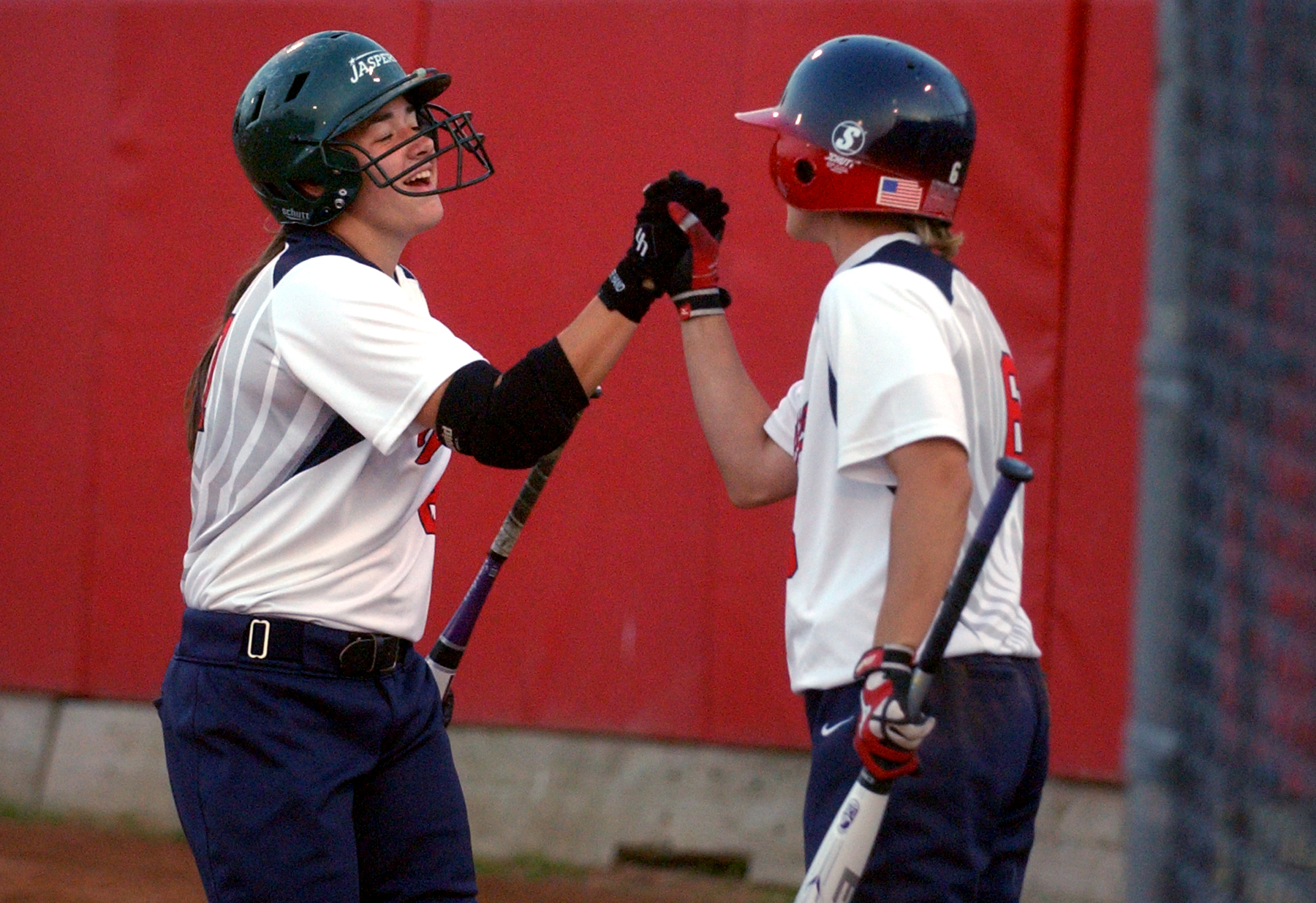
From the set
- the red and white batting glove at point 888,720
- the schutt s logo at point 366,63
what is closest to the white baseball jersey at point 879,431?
the red and white batting glove at point 888,720

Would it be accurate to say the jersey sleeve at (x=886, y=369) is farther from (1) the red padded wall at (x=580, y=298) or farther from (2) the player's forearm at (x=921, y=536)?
(1) the red padded wall at (x=580, y=298)

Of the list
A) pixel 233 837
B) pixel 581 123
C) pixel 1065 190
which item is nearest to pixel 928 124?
pixel 233 837

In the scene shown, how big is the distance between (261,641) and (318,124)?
992 millimetres

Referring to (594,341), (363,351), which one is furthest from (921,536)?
(363,351)

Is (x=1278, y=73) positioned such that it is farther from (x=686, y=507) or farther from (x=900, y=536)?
(x=686, y=507)

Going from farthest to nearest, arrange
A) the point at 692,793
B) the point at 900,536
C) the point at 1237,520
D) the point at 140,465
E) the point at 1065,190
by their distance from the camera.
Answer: the point at 140,465 < the point at 692,793 < the point at 1065,190 < the point at 900,536 < the point at 1237,520

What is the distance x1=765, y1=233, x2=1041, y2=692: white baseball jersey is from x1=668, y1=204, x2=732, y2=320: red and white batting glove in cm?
35

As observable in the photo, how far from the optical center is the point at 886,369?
2.35 metres

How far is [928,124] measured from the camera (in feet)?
8.71

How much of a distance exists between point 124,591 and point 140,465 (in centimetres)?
48

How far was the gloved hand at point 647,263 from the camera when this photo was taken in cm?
270

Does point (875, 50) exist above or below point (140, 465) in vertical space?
above

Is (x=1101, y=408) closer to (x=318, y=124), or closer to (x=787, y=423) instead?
(x=787, y=423)

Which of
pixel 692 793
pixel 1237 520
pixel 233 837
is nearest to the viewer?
pixel 1237 520
